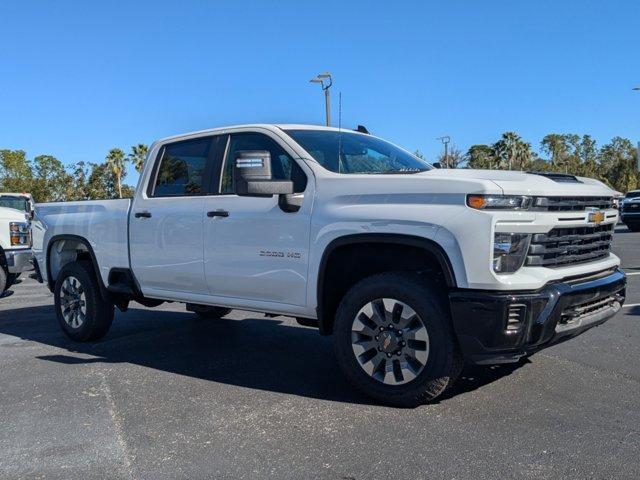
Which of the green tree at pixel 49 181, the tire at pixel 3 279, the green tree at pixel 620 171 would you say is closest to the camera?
the tire at pixel 3 279

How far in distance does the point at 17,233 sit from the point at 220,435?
784 cm

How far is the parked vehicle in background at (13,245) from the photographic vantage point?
1002cm

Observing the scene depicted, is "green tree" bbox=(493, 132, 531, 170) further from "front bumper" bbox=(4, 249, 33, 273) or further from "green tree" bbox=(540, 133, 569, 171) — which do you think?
"front bumper" bbox=(4, 249, 33, 273)

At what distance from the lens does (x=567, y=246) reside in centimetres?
409

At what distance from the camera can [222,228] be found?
16.5ft

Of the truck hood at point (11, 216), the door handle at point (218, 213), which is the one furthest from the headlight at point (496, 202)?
the truck hood at point (11, 216)

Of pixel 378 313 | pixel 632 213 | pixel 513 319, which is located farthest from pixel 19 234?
pixel 632 213

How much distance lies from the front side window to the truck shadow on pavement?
1.54 metres

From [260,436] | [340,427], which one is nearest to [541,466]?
[340,427]

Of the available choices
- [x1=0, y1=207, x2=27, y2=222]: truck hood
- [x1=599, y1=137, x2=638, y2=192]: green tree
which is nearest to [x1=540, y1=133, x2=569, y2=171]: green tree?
[x1=599, y1=137, x2=638, y2=192]: green tree

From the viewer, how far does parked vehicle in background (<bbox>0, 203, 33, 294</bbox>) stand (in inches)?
395

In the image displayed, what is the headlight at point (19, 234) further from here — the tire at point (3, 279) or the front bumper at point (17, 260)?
the tire at point (3, 279)

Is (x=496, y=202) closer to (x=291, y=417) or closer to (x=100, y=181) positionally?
(x=291, y=417)

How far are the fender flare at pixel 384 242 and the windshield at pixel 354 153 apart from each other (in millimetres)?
655
